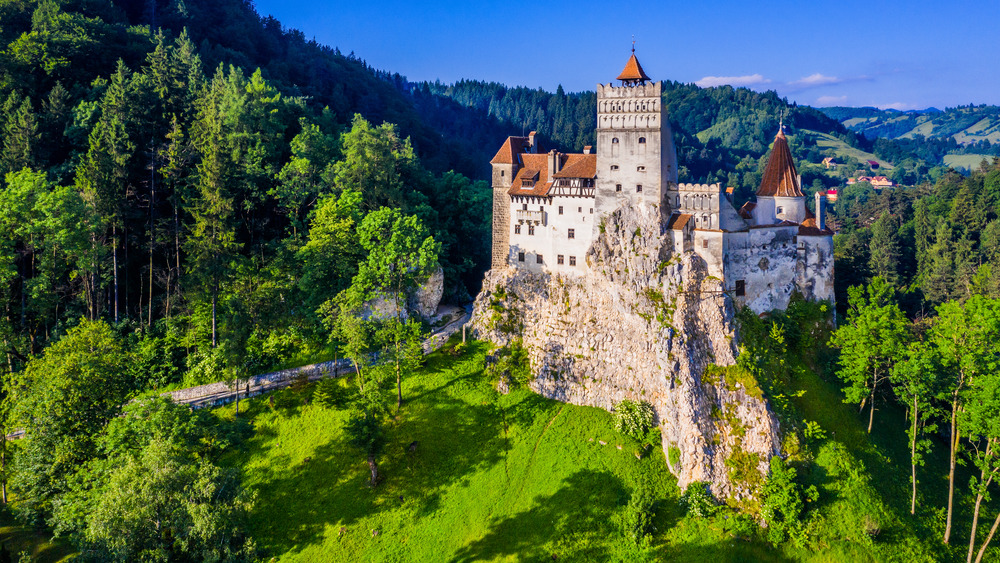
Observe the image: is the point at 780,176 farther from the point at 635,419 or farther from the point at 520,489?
the point at 520,489

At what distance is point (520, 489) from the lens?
46.7 metres

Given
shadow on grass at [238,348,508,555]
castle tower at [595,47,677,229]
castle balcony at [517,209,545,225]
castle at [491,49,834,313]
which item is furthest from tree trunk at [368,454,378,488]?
castle tower at [595,47,677,229]

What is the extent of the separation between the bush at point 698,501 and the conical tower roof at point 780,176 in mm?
23387

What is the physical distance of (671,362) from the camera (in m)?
48.5

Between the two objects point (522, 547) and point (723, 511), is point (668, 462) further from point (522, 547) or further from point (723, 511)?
point (522, 547)

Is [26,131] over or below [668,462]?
over

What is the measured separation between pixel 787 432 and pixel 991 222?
61460 mm

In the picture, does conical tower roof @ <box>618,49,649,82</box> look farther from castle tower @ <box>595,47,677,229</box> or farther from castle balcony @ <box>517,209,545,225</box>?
castle balcony @ <box>517,209,545,225</box>

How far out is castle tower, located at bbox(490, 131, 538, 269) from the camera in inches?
2344

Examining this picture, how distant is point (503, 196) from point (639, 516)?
30.3 metres

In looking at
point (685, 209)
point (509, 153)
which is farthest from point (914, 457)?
point (509, 153)

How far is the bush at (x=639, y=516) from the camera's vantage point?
4294 cm

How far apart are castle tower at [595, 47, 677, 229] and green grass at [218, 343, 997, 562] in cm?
1744

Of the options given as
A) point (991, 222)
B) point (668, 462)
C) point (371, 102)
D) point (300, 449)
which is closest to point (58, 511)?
point (300, 449)
